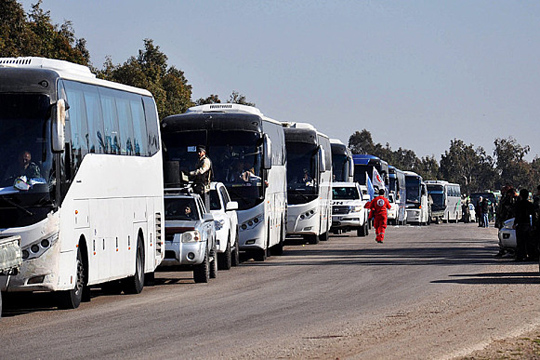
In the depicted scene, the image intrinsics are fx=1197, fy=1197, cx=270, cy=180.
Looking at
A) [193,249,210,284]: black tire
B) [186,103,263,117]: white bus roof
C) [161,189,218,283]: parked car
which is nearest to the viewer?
[161,189,218,283]: parked car

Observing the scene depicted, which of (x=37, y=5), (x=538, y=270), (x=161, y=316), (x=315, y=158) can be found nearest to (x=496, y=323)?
(x=161, y=316)

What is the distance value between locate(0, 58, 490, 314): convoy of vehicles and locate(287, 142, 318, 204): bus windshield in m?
4.02

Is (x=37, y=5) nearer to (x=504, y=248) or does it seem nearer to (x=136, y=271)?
(x=504, y=248)

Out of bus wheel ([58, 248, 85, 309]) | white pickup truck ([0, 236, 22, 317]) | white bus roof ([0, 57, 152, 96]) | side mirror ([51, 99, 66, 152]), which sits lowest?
bus wheel ([58, 248, 85, 309])

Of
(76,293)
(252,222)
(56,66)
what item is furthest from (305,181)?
(76,293)

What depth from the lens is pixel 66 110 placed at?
53.5ft

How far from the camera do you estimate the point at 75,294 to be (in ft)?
55.8

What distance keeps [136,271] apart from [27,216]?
14.7 feet

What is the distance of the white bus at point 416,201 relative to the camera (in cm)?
8106

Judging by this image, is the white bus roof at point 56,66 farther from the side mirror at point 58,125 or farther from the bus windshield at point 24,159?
the side mirror at point 58,125

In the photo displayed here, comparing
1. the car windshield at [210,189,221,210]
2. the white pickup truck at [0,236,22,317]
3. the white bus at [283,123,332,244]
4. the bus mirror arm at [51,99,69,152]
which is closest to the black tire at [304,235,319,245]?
the white bus at [283,123,332,244]

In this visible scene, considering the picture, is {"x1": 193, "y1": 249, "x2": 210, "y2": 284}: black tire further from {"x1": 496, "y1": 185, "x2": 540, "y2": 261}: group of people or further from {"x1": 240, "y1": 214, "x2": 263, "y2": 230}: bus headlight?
{"x1": 496, "y1": 185, "x2": 540, "y2": 261}: group of people

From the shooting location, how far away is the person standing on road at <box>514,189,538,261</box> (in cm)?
2661

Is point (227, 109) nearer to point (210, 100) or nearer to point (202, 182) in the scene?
point (202, 182)
